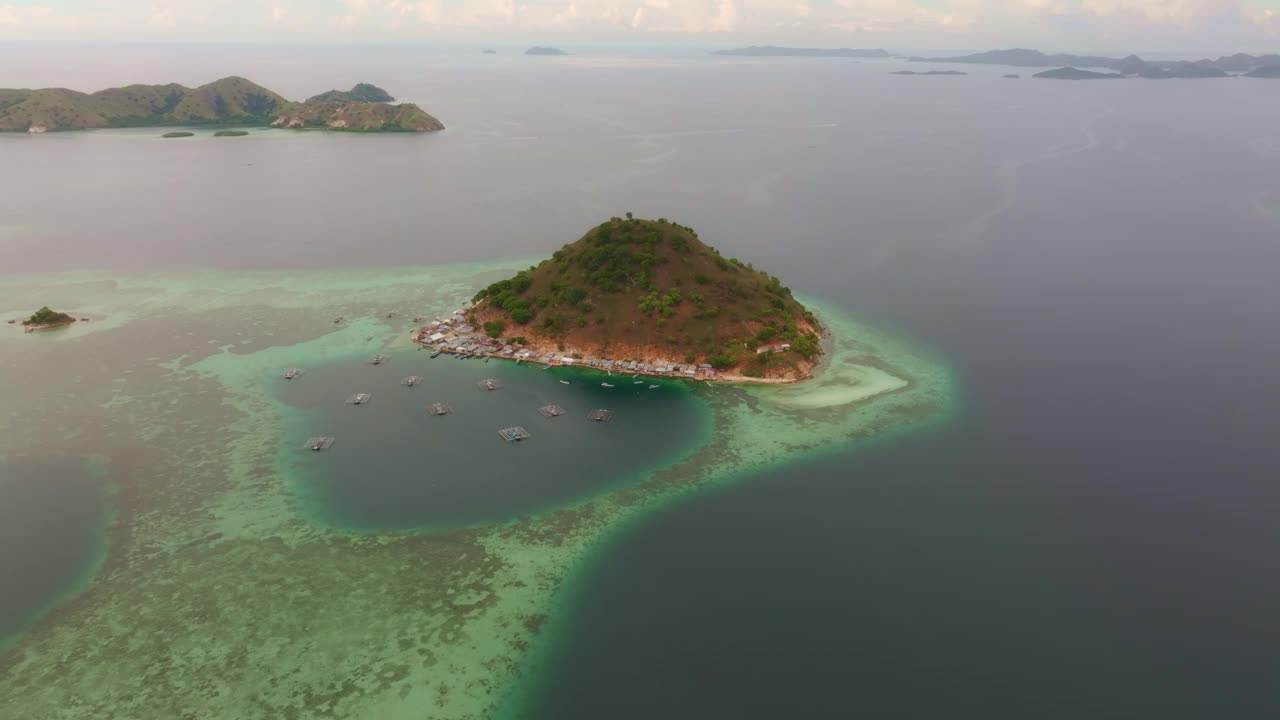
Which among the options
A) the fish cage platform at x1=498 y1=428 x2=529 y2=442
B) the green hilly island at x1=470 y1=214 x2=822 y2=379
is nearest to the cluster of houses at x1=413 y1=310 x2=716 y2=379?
the green hilly island at x1=470 y1=214 x2=822 y2=379

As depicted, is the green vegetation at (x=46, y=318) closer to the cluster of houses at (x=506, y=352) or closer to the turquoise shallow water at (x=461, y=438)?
the turquoise shallow water at (x=461, y=438)

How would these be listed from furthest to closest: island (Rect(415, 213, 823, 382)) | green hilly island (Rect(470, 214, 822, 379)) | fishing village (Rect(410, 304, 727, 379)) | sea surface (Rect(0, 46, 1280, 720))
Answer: green hilly island (Rect(470, 214, 822, 379)) < island (Rect(415, 213, 823, 382)) < fishing village (Rect(410, 304, 727, 379)) < sea surface (Rect(0, 46, 1280, 720))

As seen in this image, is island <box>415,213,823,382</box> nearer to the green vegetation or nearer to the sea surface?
the sea surface

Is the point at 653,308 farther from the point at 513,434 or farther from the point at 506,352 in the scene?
the point at 513,434

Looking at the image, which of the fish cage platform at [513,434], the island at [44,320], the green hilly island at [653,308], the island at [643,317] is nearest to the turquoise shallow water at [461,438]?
the fish cage platform at [513,434]

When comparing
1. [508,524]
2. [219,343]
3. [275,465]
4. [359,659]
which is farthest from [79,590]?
[219,343]

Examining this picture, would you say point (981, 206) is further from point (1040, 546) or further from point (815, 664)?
point (815, 664)
